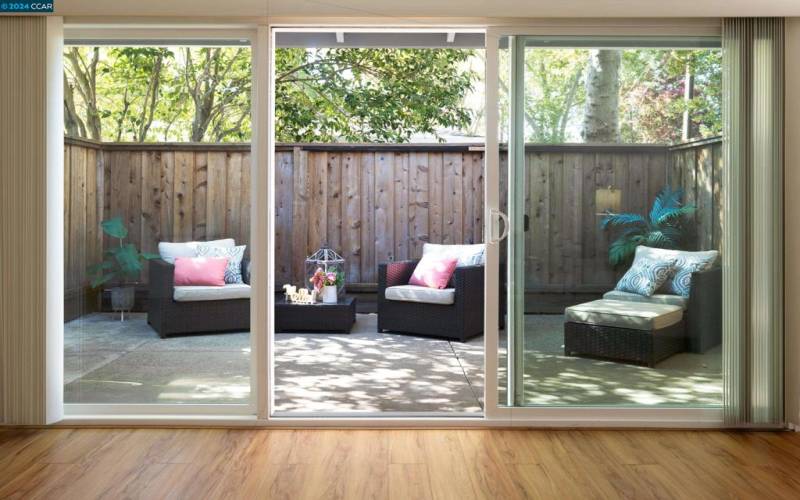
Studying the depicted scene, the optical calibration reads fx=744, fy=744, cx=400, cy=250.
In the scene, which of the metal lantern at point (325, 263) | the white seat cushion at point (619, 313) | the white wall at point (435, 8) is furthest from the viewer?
the metal lantern at point (325, 263)

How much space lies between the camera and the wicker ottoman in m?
3.99

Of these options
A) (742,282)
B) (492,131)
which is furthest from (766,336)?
(492,131)

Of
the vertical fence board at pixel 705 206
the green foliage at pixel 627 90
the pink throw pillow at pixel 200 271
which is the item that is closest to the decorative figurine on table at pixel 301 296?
the pink throw pillow at pixel 200 271

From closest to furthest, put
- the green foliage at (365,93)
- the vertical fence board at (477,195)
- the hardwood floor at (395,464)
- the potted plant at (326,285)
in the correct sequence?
the hardwood floor at (395,464) → the potted plant at (326,285) → the vertical fence board at (477,195) → the green foliage at (365,93)

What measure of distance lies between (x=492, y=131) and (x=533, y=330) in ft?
3.58

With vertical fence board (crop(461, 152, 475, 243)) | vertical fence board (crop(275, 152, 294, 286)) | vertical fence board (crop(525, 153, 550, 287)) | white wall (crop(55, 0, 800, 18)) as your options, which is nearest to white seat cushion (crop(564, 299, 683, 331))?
vertical fence board (crop(525, 153, 550, 287))

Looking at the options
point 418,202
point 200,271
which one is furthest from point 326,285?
point 200,271

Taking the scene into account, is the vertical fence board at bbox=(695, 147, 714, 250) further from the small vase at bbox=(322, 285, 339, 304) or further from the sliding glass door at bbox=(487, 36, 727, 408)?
the small vase at bbox=(322, 285, 339, 304)

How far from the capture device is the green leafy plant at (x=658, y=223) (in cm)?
400

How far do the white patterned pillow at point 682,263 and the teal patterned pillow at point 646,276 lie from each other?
0.02 m

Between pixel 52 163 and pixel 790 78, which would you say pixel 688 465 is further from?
pixel 52 163

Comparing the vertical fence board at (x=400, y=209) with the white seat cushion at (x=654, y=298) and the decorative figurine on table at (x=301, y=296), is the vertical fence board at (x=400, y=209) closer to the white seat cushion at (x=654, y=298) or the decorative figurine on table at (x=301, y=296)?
the decorative figurine on table at (x=301, y=296)

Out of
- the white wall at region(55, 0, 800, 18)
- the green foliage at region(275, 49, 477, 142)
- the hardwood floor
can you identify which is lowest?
the hardwood floor

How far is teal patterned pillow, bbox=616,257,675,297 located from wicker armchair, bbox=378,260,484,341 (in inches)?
103
